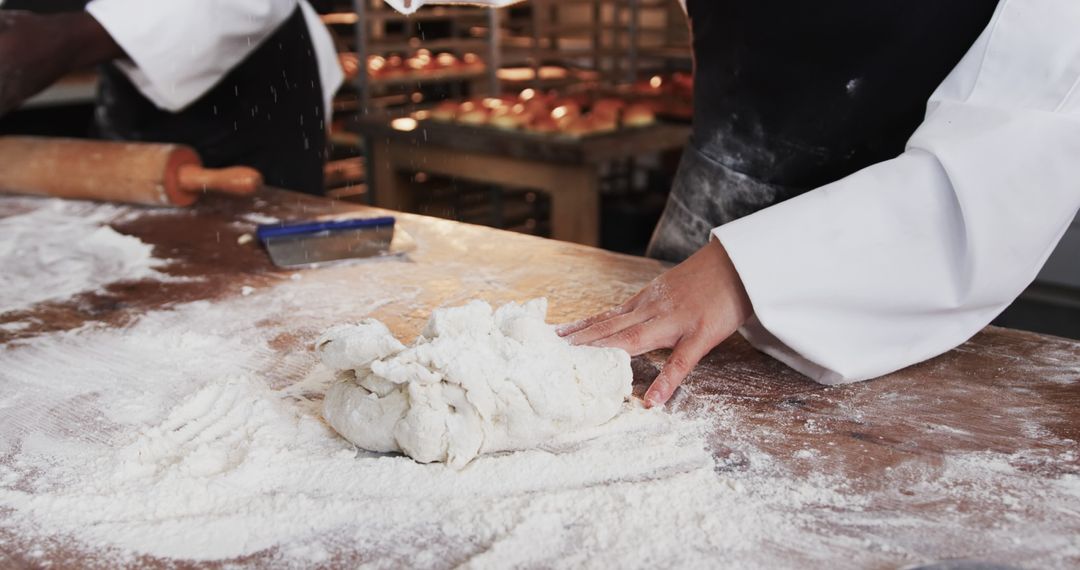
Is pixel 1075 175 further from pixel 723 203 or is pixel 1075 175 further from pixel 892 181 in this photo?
pixel 723 203

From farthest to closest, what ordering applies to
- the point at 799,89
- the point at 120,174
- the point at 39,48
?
the point at 120,174 < the point at 39,48 < the point at 799,89

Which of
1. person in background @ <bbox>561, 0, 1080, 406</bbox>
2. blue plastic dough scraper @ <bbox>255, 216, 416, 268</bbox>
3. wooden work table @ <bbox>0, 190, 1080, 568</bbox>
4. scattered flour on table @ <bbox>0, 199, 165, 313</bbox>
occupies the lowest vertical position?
scattered flour on table @ <bbox>0, 199, 165, 313</bbox>

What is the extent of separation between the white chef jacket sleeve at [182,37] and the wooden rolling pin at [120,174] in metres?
0.21

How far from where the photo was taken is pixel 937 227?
3.92 feet

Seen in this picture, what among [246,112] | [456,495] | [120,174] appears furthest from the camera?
[246,112]

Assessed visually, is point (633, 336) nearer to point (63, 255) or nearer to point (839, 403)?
point (839, 403)

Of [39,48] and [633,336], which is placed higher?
[39,48]

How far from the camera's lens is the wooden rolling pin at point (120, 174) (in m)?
2.15

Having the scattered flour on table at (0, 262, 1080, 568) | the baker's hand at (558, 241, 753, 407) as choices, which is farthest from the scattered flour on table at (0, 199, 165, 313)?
the baker's hand at (558, 241, 753, 407)

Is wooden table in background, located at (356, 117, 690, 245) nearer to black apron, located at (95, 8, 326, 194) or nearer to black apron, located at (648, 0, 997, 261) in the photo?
black apron, located at (95, 8, 326, 194)

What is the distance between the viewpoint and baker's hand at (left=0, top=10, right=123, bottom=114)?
1988 mm

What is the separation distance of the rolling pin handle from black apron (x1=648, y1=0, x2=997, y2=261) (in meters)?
1.05

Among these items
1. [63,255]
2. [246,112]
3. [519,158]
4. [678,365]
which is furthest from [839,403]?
[519,158]

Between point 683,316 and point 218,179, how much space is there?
138 centimetres
